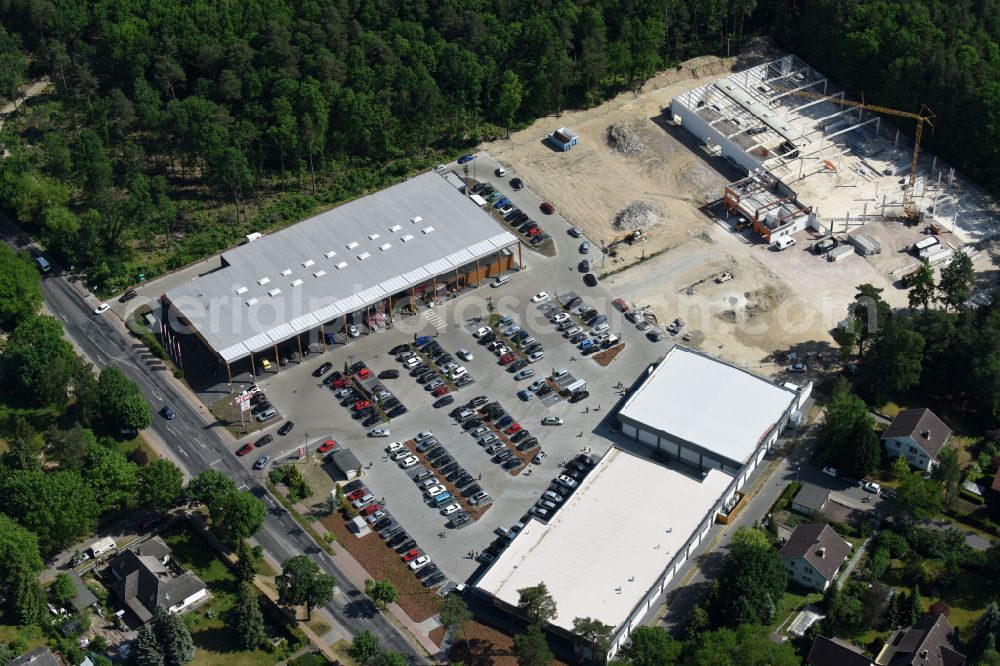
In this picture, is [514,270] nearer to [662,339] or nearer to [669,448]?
[662,339]

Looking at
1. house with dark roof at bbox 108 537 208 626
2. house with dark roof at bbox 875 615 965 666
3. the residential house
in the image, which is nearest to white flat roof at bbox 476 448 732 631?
the residential house

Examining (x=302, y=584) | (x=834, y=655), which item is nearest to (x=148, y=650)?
(x=302, y=584)

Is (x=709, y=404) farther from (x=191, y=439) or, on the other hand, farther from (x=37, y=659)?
(x=37, y=659)

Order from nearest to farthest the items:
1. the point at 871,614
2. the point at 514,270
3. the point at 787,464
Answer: the point at 871,614 → the point at 787,464 → the point at 514,270

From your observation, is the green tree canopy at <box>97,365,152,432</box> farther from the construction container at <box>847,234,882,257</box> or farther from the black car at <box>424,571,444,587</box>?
the construction container at <box>847,234,882,257</box>

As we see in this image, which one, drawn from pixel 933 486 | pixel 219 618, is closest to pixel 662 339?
pixel 933 486

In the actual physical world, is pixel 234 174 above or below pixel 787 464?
above

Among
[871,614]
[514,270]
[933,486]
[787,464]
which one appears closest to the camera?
[871,614]

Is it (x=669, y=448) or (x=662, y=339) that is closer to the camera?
(x=669, y=448)
